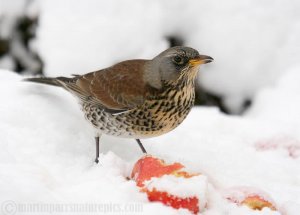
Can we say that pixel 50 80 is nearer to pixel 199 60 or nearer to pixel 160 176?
pixel 199 60

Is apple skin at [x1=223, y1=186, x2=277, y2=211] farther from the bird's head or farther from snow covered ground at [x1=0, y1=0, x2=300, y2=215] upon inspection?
the bird's head

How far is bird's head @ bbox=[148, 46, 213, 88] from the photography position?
14.0ft

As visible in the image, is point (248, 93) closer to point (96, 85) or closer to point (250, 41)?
point (250, 41)

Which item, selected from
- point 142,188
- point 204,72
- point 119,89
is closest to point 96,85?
point 119,89

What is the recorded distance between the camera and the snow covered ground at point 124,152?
3277mm

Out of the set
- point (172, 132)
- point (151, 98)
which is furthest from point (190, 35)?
point (151, 98)

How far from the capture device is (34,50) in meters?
7.20

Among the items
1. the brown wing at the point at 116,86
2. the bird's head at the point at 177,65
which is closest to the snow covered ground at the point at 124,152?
the brown wing at the point at 116,86

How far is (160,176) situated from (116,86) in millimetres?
1319

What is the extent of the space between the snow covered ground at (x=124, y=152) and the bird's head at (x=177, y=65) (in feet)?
2.19

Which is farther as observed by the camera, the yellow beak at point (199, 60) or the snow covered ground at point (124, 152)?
the yellow beak at point (199, 60)

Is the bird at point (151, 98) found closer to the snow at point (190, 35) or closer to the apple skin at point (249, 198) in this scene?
the apple skin at point (249, 198)

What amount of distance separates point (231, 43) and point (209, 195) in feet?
12.6

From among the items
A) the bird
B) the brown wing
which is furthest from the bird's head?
the brown wing
